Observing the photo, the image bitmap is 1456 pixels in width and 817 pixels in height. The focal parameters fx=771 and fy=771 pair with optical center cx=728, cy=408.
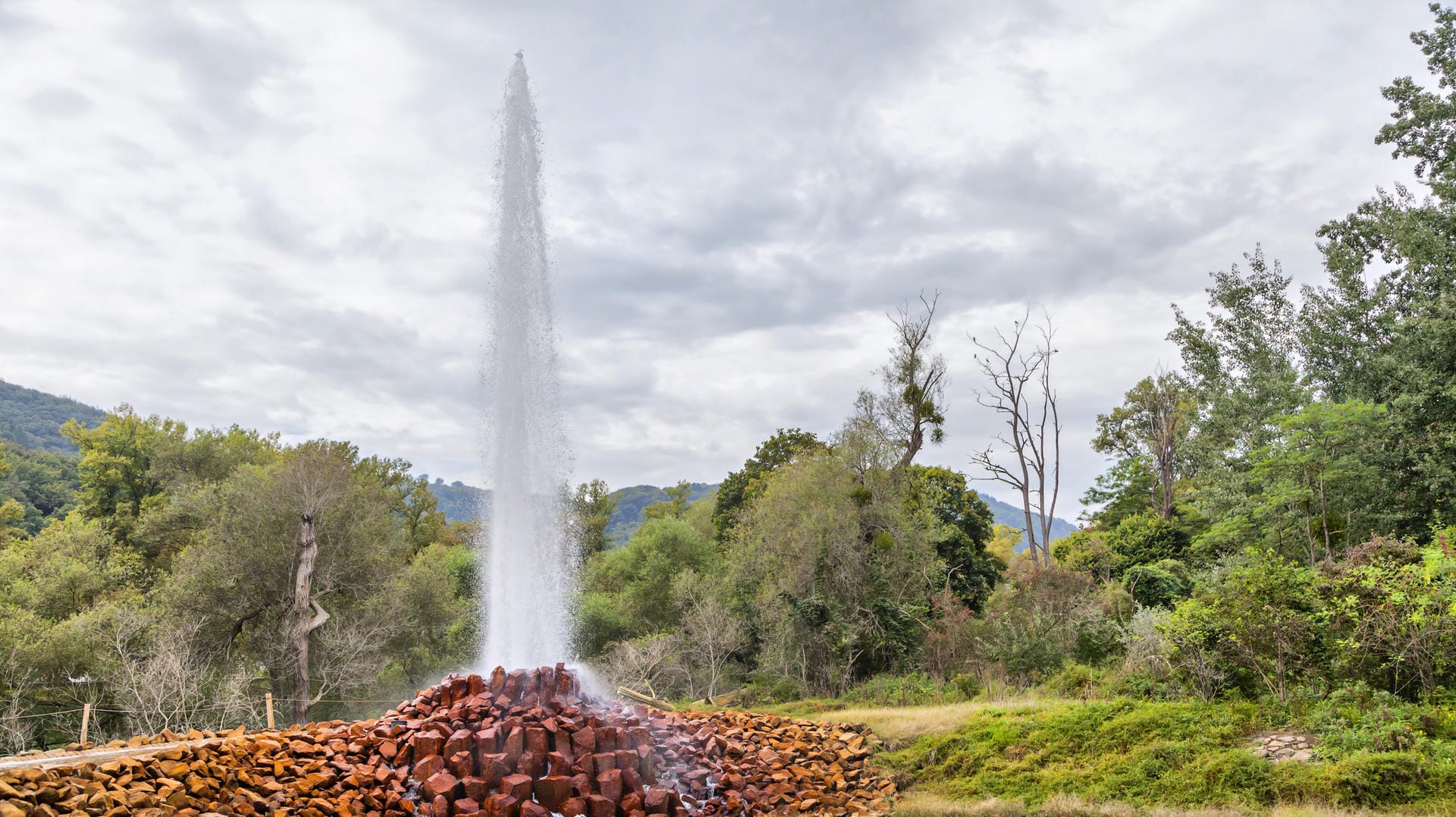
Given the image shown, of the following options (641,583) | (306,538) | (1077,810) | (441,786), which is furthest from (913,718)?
(641,583)

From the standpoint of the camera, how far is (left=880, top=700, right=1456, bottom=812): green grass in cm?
872

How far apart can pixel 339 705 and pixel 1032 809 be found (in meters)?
21.3

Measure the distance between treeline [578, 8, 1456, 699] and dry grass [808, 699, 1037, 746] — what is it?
2115mm

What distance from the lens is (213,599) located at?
72.4 feet

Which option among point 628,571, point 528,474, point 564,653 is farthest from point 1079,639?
point 628,571

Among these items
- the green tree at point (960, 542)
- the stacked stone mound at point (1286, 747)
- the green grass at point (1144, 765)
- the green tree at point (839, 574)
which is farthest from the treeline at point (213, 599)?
the stacked stone mound at point (1286, 747)

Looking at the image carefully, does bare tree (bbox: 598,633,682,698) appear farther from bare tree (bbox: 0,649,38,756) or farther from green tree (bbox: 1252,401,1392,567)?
A: green tree (bbox: 1252,401,1392,567)

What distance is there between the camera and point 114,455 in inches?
1230

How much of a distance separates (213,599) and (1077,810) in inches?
901

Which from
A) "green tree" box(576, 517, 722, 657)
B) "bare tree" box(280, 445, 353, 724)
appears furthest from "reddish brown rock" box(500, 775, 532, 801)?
"green tree" box(576, 517, 722, 657)

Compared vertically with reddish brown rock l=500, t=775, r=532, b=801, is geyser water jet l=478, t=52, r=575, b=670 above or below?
above

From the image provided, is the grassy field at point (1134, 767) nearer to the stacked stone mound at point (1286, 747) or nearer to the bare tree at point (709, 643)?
the stacked stone mound at point (1286, 747)

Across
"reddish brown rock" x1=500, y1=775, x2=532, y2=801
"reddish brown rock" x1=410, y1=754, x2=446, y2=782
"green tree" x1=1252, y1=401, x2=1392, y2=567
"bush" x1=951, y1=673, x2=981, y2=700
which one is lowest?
"bush" x1=951, y1=673, x2=981, y2=700

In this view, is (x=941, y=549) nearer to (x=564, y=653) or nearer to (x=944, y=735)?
(x=944, y=735)
